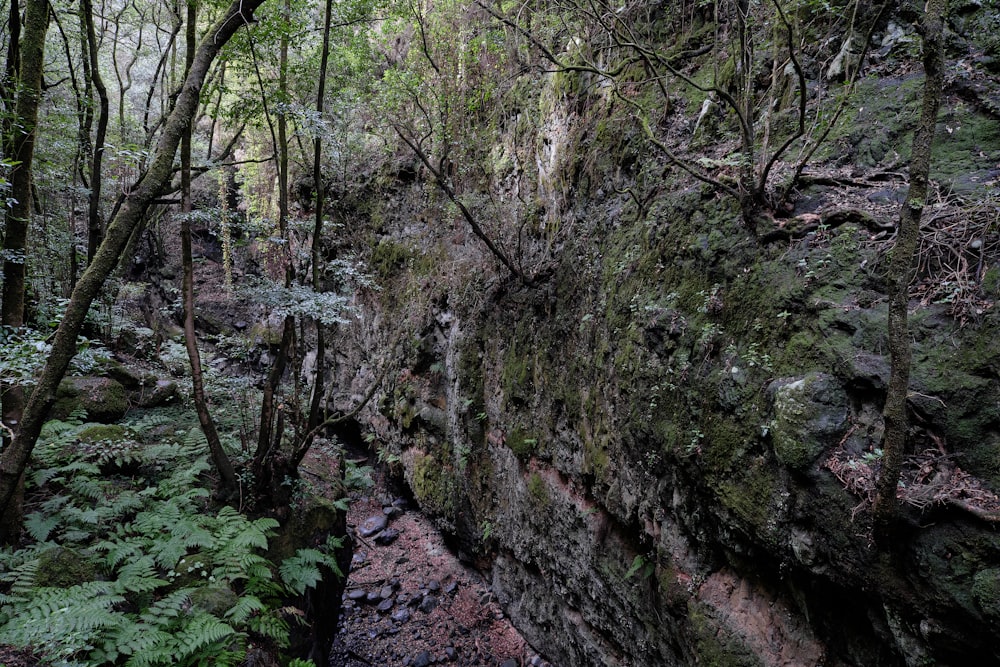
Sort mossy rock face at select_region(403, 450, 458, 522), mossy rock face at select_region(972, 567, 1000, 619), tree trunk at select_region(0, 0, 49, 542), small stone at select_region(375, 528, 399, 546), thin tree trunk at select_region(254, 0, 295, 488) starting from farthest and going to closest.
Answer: small stone at select_region(375, 528, 399, 546), mossy rock face at select_region(403, 450, 458, 522), thin tree trunk at select_region(254, 0, 295, 488), tree trunk at select_region(0, 0, 49, 542), mossy rock face at select_region(972, 567, 1000, 619)

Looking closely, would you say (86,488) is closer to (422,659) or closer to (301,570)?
(301,570)

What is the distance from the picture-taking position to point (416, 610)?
22.2 ft

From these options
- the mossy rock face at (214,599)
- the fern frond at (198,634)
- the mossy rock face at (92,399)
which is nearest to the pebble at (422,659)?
the mossy rock face at (214,599)

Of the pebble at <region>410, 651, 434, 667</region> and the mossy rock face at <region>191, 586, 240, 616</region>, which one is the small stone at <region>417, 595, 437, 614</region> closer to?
the pebble at <region>410, 651, 434, 667</region>

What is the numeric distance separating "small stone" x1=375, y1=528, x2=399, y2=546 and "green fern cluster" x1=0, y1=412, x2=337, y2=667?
3.60m

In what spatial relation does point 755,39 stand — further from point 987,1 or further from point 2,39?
point 2,39

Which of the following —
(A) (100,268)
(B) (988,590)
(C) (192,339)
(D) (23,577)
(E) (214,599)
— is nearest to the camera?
(B) (988,590)

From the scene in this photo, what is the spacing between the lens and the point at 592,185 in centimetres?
548

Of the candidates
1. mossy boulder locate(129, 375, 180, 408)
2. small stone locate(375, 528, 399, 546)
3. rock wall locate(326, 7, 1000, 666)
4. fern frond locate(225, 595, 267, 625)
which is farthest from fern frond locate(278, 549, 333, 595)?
mossy boulder locate(129, 375, 180, 408)

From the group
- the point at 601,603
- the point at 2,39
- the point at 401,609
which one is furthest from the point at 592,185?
the point at 2,39

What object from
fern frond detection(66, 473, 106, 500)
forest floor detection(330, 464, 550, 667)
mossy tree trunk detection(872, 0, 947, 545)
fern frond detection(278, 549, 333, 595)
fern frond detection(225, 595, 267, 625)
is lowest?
forest floor detection(330, 464, 550, 667)

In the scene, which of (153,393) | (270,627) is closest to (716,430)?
(270,627)

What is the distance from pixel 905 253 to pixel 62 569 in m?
5.67

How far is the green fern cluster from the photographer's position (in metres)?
2.92
